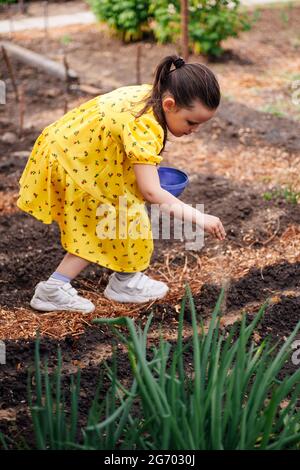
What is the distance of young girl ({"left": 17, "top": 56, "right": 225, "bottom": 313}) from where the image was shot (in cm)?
312

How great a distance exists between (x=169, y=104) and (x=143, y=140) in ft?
0.55

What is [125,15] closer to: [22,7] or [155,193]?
[22,7]

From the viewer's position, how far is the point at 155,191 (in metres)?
3.14

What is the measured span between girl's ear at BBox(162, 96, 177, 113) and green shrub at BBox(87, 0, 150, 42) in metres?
4.79

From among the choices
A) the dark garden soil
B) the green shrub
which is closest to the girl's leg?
the dark garden soil

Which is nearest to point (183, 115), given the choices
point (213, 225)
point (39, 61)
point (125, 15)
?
point (213, 225)

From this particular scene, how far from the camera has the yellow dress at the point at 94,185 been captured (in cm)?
331

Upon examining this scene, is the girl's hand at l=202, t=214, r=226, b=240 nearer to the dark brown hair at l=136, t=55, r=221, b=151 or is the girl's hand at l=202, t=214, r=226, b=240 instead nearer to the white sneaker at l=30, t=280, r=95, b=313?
the dark brown hair at l=136, t=55, r=221, b=151

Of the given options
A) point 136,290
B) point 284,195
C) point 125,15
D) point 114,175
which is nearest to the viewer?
point 114,175

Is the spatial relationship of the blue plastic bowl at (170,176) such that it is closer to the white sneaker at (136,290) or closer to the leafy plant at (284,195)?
the white sneaker at (136,290)

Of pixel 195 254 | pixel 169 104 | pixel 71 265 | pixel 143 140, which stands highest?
pixel 169 104

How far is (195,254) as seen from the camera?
4.10 m

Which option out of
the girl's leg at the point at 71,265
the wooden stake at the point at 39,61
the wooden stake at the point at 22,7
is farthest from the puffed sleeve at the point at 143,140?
the wooden stake at the point at 22,7
